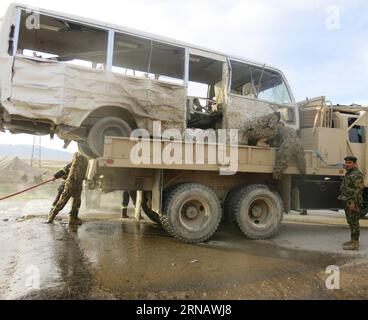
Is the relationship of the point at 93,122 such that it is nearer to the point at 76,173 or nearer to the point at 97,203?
the point at 76,173

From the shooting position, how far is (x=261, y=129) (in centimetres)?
606

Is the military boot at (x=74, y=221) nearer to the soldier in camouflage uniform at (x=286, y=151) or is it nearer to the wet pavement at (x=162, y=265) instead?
the wet pavement at (x=162, y=265)

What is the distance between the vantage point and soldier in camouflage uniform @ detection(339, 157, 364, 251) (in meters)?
5.46

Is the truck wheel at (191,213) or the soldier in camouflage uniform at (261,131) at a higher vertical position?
the soldier in camouflage uniform at (261,131)

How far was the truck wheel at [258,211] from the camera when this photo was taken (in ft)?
19.3

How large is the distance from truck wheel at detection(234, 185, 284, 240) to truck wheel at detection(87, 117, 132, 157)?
232cm

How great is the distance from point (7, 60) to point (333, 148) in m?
5.83

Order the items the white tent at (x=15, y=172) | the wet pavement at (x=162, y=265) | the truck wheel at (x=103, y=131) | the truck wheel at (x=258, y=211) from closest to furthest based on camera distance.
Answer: the wet pavement at (x=162, y=265)
the truck wheel at (x=103, y=131)
the truck wheel at (x=258, y=211)
the white tent at (x=15, y=172)

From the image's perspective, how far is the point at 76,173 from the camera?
664cm

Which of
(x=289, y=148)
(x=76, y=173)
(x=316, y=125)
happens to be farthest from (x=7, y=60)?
(x=316, y=125)

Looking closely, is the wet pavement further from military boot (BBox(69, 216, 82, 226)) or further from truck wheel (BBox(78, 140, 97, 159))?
truck wheel (BBox(78, 140, 97, 159))

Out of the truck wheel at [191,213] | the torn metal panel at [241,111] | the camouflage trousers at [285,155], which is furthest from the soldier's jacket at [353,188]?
the truck wheel at [191,213]

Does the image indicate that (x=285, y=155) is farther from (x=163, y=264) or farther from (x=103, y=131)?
(x=103, y=131)

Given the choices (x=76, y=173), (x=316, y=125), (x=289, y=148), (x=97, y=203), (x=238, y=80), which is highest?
(x=238, y=80)
